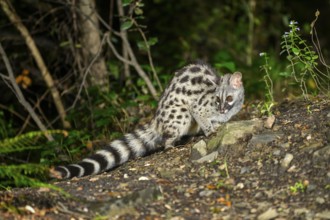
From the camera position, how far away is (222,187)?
18.9 ft

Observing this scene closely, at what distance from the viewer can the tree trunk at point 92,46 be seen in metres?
9.89

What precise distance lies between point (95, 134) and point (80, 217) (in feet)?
12.5

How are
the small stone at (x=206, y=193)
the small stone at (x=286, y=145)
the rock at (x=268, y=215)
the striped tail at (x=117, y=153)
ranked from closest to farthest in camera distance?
the rock at (x=268, y=215) < the small stone at (x=206, y=193) < the small stone at (x=286, y=145) < the striped tail at (x=117, y=153)

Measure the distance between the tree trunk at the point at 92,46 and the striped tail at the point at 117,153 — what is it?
2.33m

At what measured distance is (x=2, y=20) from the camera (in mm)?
10117

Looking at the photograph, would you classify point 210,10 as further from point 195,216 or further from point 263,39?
point 195,216

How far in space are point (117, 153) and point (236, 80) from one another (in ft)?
5.55

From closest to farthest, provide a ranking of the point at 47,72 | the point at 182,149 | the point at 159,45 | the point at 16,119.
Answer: the point at 182,149 → the point at 47,72 → the point at 16,119 → the point at 159,45

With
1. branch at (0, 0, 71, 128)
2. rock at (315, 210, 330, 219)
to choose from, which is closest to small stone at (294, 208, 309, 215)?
rock at (315, 210, 330, 219)

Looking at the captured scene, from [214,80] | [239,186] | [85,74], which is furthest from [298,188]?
[85,74]

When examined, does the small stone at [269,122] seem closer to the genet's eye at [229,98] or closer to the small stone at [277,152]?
the small stone at [277,152]

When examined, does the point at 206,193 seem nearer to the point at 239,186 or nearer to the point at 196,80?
the point at 239,186

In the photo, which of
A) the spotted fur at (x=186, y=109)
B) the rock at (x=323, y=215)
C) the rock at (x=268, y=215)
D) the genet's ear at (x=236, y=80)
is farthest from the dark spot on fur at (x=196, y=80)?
the rock at (x=323, y=215)

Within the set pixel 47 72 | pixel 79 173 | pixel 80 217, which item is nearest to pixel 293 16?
pixel 47 72
